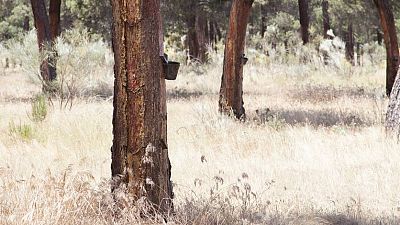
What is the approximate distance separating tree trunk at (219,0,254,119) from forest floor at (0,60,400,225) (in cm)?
32

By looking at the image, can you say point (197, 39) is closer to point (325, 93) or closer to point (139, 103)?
point (325, 93)

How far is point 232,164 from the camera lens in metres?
7.50

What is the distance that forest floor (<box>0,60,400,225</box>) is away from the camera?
4789 mm

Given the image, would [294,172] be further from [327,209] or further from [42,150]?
[42,150]

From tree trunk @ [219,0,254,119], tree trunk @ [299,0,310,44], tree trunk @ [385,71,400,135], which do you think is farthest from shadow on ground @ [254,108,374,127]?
tree trunk @ [299,0,310,44]

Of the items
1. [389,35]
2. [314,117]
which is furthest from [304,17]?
[314,117]

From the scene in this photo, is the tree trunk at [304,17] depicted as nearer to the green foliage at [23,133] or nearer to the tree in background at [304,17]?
the tree in background at [304,17]

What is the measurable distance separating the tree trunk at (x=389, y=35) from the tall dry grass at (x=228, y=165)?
754mm

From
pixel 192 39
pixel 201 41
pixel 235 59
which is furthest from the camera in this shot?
pixel 201 41

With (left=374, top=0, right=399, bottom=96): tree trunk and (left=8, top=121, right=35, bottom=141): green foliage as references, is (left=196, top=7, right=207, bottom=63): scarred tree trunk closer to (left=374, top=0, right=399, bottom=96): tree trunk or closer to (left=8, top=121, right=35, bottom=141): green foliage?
(left=374, top=0, right=399, bottom=96): tree trunk

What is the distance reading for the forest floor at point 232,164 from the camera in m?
4.79

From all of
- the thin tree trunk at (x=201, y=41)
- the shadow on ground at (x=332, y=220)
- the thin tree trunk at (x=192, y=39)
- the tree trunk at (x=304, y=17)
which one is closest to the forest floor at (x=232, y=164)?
the shadow on ground at (x=332, y=220)

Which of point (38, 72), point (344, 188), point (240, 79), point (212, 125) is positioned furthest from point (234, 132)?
point (38, 72)

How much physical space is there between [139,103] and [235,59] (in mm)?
6631
